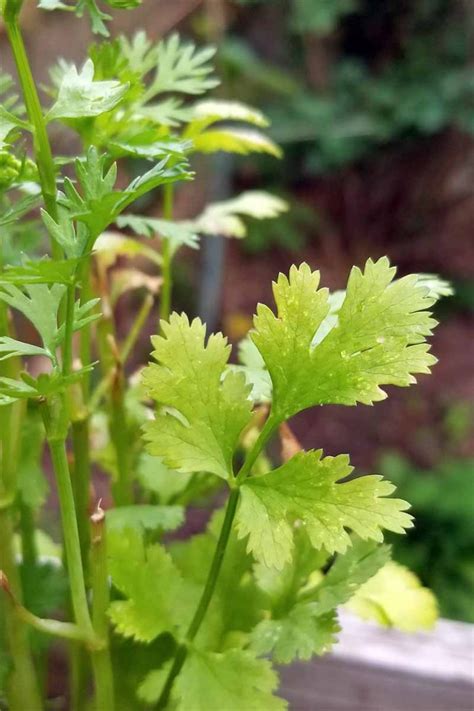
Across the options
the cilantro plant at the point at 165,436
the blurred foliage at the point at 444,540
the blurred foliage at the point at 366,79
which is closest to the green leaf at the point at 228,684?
the cilantro plant at the point at 165,436

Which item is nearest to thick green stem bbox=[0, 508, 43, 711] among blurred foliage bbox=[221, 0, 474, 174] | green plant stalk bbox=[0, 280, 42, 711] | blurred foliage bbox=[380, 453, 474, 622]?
green plant stalk bbox=[0, 280, 42, 711]

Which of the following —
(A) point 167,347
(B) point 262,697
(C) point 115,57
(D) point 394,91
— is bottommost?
(B) point 262,697

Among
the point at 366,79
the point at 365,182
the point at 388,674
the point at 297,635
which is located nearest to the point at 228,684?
the point at 297,635

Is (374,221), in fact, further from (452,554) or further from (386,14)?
(452,554)

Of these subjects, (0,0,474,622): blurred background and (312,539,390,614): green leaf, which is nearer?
(312,539,390,614): green leaf

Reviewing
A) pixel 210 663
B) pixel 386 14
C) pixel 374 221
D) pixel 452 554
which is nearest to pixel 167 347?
pixel 210 663

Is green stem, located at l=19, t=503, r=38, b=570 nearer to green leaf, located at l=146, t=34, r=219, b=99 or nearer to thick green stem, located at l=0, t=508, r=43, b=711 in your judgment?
thick green stem, located at l=0, t=508, r=43, b=711

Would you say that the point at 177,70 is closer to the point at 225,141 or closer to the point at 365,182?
the point at 225,141
